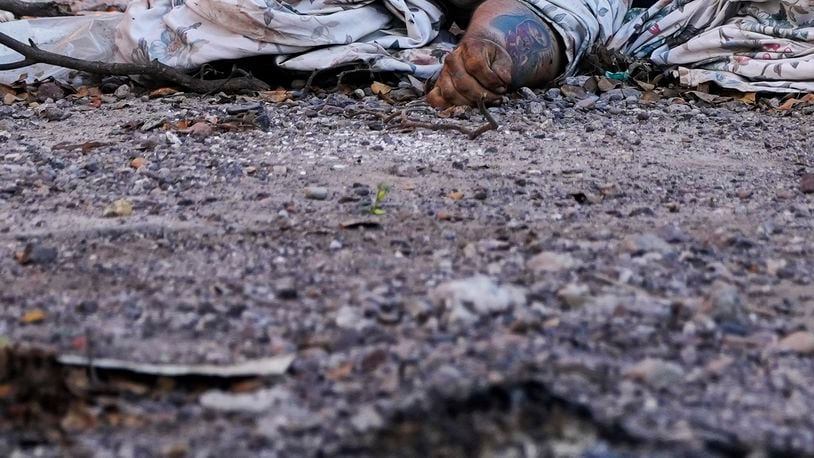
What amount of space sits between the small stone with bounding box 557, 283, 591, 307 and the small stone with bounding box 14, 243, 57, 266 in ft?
2.91

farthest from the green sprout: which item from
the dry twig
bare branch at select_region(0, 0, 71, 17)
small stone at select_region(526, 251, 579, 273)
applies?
bare branch at select_region(0, 0, 71, 17)

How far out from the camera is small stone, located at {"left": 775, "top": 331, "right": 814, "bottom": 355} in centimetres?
143

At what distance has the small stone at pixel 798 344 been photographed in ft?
4.69

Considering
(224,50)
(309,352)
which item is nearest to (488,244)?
(309,352)

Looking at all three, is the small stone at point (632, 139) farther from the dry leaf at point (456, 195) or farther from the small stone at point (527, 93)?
the dry leaf at point (456, 195)

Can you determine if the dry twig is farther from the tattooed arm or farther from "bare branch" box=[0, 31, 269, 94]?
"bare branch" box=[0, 31, 269, 94]

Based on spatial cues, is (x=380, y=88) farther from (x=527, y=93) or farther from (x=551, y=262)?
(x=551, y=262)

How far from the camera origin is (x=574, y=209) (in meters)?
2.17

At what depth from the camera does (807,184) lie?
2.42m

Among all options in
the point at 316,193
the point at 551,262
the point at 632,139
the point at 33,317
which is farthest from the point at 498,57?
the point at 33,317

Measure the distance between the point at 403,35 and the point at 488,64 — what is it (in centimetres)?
68

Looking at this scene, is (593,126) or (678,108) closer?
(593,126)

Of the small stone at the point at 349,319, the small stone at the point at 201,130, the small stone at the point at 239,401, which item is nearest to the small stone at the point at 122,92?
the small stone at the point at 201,130

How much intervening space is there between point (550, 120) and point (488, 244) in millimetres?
1329
